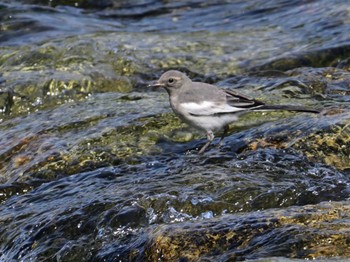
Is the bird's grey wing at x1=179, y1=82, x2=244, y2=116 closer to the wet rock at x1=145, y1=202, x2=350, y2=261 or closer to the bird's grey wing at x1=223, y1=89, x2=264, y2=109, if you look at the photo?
the bird's grey wing at x1=223, y1=89, x2=264, y2=109

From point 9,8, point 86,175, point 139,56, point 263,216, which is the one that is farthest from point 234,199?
point 9,8

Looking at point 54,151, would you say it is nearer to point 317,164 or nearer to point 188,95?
point 188,95

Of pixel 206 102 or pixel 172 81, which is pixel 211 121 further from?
pixel 172 81

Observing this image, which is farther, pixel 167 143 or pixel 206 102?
pixel 167 143

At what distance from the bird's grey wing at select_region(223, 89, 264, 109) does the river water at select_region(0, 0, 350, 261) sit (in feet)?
1.16

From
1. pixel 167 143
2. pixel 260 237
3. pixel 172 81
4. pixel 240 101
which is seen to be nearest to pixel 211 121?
pixel 240 101

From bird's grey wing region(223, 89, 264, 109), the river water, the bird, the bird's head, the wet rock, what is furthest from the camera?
the bird's head

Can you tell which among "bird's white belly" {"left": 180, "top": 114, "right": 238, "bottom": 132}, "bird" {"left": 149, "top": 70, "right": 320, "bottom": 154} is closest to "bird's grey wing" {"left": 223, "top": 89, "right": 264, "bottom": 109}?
"bird" {"left": 149, "top": 70, "right": 320, "bottom": 154}

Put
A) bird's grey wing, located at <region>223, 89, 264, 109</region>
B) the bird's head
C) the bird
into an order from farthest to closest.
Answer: the bird's head
the bird
bird's grey wing, located at <region>223, 89, 264, 109</region>

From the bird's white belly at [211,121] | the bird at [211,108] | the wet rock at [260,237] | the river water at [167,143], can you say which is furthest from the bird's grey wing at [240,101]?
the wet rock at [260,237]

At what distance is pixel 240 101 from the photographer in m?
9.28

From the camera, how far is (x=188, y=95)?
9648 mm

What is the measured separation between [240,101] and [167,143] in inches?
37.5

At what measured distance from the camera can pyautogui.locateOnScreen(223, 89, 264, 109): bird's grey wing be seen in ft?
30.1
